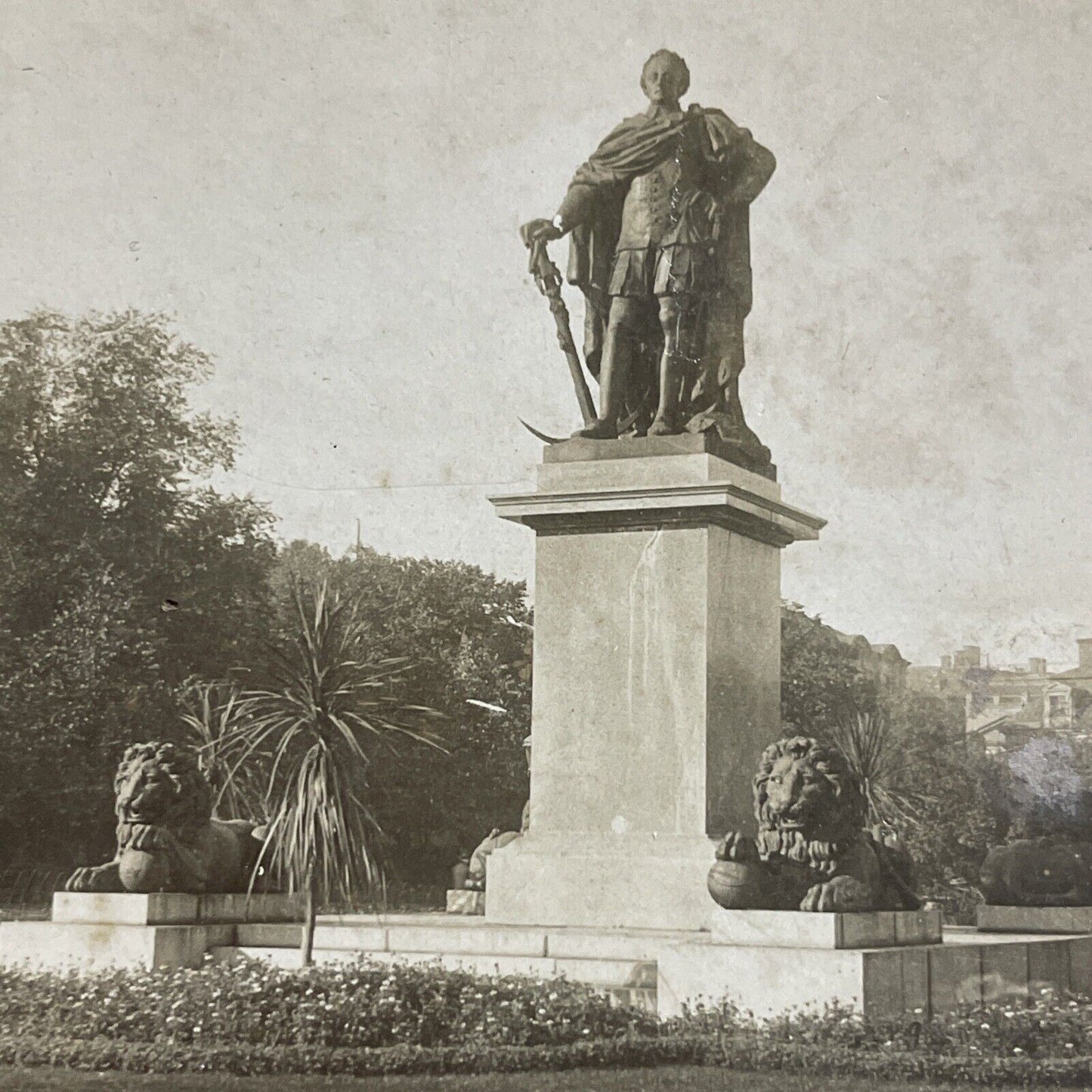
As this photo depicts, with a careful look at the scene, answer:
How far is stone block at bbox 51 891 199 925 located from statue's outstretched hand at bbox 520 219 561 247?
5801mm

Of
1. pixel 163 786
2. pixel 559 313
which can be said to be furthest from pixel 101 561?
pixel 163 786

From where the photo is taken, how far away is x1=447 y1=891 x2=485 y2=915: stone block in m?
17.2

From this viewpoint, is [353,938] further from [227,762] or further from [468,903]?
[227,762]

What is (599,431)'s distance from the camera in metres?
15.2

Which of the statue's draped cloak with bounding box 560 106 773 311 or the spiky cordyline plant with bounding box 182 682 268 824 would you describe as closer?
the statue's draped cloak with bounding box 560 106 773 311

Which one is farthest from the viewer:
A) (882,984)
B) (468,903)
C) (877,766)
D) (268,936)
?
(877,766)

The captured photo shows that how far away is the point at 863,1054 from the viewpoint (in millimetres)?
10484

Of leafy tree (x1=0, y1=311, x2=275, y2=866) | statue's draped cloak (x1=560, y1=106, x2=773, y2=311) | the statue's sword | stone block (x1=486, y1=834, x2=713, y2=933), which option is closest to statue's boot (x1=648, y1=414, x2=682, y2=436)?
the statue's sword

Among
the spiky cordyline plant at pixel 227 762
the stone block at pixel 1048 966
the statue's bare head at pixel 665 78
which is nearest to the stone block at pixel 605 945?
the stone block at pixel 1048 966

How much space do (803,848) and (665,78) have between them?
21.2 ft

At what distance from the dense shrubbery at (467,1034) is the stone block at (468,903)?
5.25 meters

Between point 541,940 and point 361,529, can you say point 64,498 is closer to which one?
point 361,529

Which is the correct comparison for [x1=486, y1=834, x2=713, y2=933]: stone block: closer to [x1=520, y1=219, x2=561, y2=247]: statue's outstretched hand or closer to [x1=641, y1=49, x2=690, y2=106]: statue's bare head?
[x1=520, y1=219, x2=561, y2=247]: statue's outstretched hand

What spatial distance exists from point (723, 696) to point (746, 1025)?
3.57 meters
